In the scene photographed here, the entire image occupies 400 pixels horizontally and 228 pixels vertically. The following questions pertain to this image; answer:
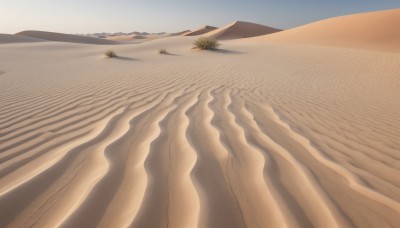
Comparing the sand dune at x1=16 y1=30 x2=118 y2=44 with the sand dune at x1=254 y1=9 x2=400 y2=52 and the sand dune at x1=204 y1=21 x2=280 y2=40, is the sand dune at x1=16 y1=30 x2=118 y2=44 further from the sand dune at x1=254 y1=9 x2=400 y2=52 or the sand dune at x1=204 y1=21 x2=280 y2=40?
the sand dune at x1=254 y1=9 x2=400 y2=52

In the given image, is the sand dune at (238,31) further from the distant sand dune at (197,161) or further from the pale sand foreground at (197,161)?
the distant sand dune at (197,161)

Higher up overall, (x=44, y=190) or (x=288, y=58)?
(x=44, y=190)

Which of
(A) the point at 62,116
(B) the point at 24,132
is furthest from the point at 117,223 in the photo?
(A) the point at 62,116

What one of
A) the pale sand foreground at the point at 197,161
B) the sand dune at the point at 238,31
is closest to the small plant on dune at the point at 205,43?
the pale sand foreground at the point at 197,161

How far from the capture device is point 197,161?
2.09 metres

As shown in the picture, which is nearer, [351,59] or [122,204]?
[122,204]

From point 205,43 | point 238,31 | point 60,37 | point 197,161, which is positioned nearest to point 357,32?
point 205,43

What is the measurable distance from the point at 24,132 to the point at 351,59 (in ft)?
40.6

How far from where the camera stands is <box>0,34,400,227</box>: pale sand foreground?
1494 mm

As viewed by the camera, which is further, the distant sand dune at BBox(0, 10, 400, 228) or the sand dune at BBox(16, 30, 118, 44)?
the sand dune at BBox(16, 30, 118, 44)

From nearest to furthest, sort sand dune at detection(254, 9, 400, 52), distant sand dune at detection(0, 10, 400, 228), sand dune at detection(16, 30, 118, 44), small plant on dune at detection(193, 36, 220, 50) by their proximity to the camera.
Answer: distant sand dune at detection(0, 10, 400, 228), small plant on dune at detection(193, 36, 220, 50), sand dune at detection(254, 9, 400, 52), sand dune at detection(16, 30, 118, 44)

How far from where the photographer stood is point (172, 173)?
1.92 meters

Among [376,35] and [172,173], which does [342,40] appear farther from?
[172,173]

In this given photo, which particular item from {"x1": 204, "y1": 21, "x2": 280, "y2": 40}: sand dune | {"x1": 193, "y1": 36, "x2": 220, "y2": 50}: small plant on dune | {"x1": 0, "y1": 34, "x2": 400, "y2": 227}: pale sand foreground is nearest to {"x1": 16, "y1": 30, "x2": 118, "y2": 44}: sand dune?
{"x1": 204, "y1": 21, "x2": 280, "y2": 40}: sand dune
